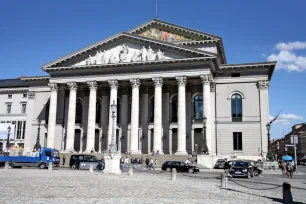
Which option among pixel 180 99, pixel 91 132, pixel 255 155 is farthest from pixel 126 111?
pixel 255 155

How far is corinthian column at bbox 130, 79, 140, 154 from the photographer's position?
45625 millimetres

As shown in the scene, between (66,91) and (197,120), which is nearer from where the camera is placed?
(197,120)

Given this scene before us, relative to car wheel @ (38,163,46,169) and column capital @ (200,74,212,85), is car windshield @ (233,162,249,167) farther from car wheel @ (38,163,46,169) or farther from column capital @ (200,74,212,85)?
car wheel @ (38,163,46,169)

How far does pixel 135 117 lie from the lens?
4625 cm

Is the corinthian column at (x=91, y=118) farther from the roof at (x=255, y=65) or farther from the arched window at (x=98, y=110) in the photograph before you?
the roof at (x=255, y=65)

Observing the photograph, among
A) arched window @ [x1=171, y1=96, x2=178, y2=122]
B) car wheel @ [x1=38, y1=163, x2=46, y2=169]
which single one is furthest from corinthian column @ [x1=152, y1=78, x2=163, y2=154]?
car wheel @ [x1=38, y1=163, x2=46, y2=169]

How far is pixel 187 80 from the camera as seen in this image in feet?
158

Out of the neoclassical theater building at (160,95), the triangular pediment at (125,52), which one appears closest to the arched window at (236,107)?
the neoclassical theater building at (160,95)

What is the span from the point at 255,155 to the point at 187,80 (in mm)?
14198

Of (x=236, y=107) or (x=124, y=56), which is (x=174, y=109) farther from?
(x=124, y=56)

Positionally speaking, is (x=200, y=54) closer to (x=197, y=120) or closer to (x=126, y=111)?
(x=197, y=120)

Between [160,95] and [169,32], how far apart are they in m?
12.5

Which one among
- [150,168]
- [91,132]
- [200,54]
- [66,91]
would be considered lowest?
[150,168]

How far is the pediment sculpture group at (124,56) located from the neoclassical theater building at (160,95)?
146mm
